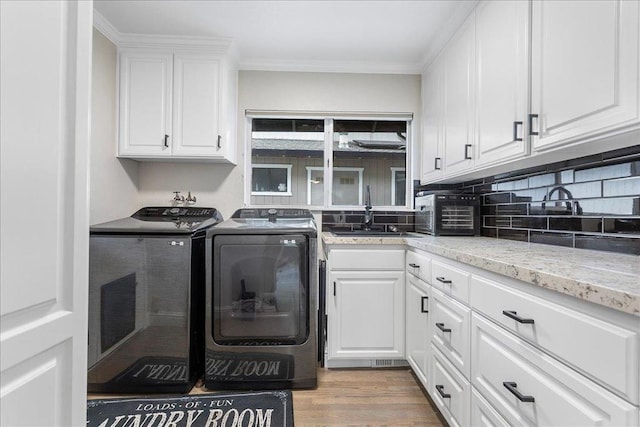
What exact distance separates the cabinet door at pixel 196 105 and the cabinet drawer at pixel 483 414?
2175 mm

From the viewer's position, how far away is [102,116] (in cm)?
225

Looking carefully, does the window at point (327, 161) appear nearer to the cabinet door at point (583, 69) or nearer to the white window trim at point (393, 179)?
A: the white window trim at point (393, 179)

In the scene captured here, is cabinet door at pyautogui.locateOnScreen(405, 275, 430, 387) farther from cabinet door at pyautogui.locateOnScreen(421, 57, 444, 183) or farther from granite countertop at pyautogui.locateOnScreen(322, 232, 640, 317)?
cabinet door at pyautogui.locateOnScreen(421, 57, 444, 183)

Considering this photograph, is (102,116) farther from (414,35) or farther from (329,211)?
(414,35)

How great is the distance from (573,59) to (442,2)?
1.05 metres

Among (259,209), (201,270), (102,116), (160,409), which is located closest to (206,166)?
(259,209)

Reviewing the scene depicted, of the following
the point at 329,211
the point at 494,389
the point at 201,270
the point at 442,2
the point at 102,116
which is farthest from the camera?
the point at 329,211

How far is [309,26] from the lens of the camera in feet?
7.15

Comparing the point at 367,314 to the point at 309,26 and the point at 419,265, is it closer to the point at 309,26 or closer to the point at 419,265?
the point at 419,265

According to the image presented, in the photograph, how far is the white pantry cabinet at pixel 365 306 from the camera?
6.98ft

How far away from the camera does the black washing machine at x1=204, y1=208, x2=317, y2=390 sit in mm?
1957

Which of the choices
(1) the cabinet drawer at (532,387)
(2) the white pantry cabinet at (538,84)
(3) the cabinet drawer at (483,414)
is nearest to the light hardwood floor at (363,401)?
(3) the cabinet drawer at (483,414)

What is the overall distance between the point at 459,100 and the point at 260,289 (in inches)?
66.9

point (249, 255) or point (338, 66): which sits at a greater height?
point (338, 66)
